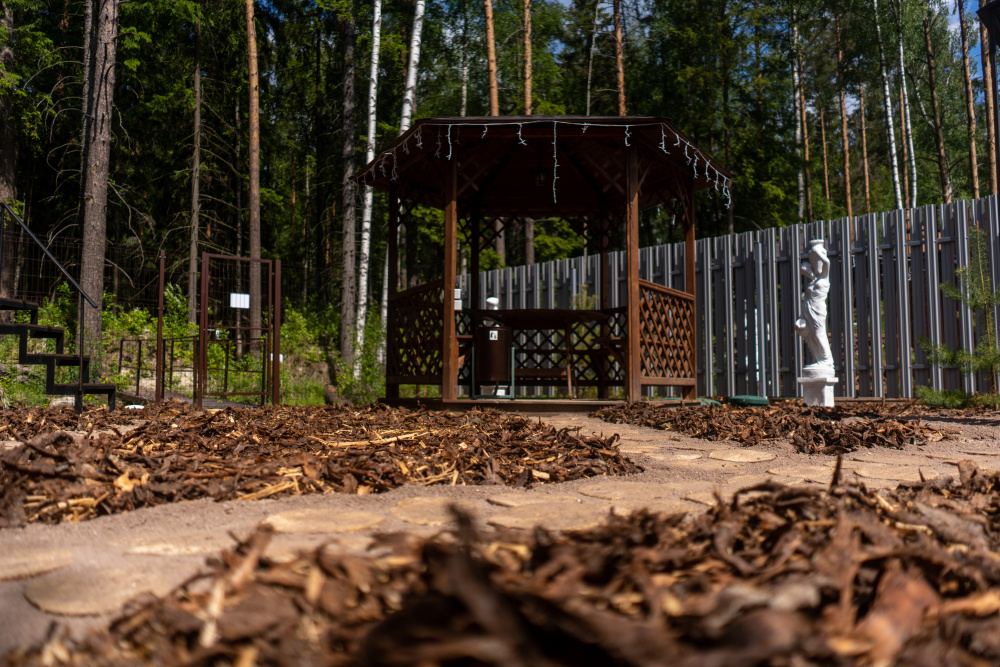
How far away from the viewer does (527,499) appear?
91.4 inches

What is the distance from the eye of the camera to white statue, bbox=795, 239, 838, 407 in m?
8.14

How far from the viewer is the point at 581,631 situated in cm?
82

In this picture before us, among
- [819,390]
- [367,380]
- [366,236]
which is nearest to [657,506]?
[819,390]

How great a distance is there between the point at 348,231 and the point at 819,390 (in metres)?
11.4

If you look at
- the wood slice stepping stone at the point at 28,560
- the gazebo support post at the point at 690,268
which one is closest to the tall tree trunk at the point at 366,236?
the gazebo support post at the point at 690,268

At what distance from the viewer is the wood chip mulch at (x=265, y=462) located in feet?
7.36

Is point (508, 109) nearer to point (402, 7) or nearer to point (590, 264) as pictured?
point (402, 7)

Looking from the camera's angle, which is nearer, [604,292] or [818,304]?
[818,304]

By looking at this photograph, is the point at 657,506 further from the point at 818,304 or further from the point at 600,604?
the point at 818,304

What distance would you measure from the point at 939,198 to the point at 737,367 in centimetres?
2676

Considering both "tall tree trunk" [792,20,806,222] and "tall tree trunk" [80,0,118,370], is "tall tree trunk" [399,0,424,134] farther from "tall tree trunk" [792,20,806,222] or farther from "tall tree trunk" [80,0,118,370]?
"tall tree trunk" [792,20,806,222]

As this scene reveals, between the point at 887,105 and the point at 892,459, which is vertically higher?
the point at 887,105

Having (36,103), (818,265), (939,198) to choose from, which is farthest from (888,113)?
(36,103)

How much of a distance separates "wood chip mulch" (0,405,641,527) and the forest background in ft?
48.3
